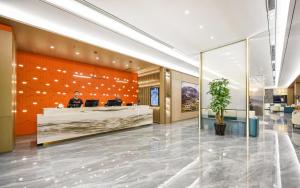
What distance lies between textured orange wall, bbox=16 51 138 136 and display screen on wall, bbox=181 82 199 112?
4.76 metres

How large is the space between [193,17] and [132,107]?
4809 millimetres

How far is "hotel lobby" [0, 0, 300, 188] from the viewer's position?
2.93m

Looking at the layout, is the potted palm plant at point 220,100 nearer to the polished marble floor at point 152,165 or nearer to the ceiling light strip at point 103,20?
the polished marble floor at point 152,165

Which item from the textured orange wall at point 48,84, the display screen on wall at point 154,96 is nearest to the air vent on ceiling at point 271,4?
the display screen on wall at point 154,96

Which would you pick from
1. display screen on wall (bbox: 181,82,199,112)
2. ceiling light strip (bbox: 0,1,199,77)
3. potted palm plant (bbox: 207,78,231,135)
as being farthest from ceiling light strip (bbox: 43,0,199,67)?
display screen on wall (bbox: 181,82,199,112)

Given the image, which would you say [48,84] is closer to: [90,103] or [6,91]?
[90,103]

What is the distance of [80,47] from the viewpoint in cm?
578

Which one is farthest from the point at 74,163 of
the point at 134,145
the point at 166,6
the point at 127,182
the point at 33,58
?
the point at 33,58

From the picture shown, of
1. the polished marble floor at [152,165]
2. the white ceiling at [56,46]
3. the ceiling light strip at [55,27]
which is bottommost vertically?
the polished marble floor at [152,165]

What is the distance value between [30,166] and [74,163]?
0.84 meters

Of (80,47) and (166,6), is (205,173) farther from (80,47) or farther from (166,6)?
(80,47)

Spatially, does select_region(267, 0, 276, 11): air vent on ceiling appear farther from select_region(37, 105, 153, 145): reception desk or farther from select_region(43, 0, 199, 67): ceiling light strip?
select_region(37, 105, 153, 145): reception desk

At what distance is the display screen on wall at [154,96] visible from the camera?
948 cm

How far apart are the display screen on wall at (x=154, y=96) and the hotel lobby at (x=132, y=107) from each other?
116cm
